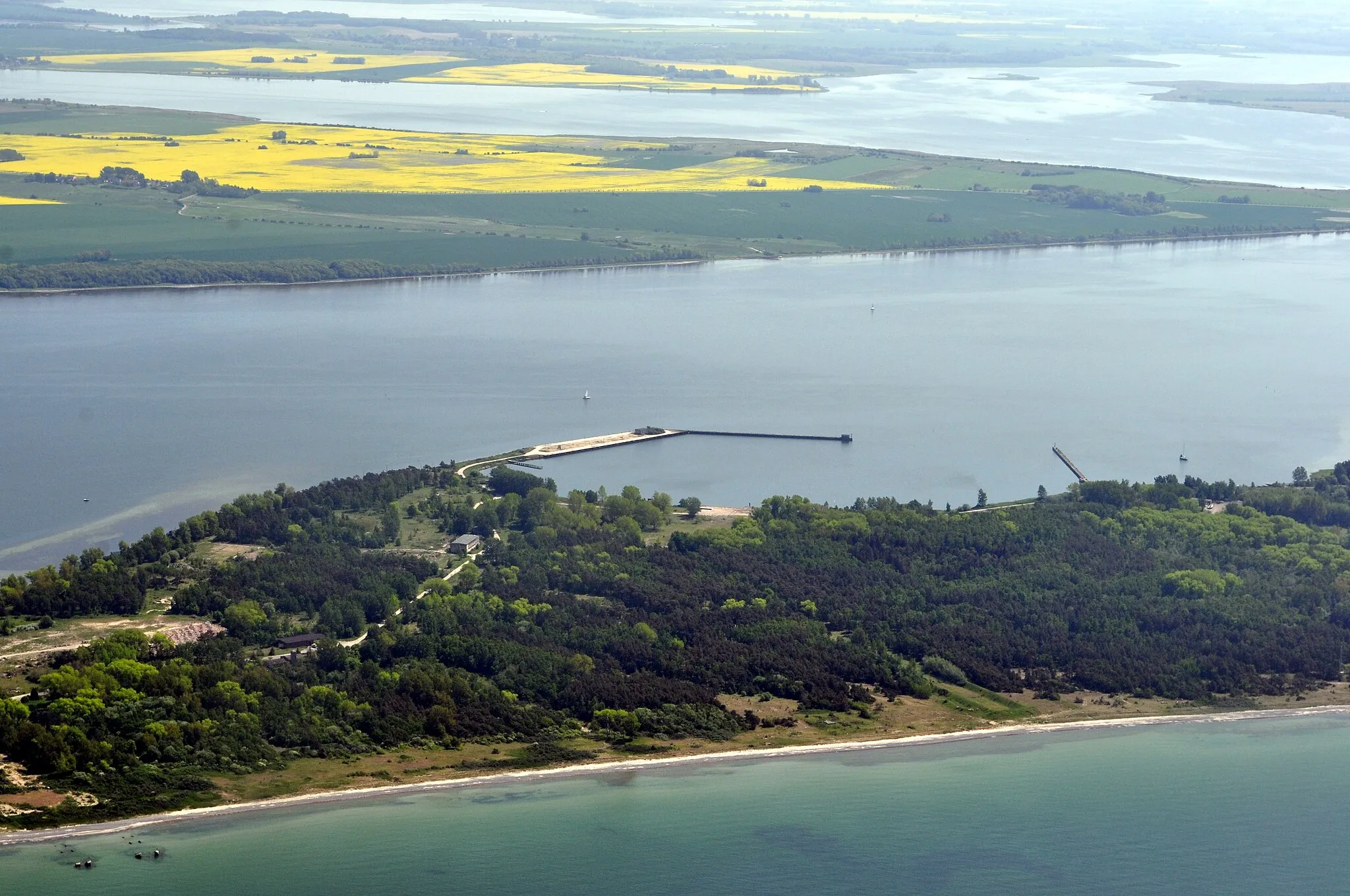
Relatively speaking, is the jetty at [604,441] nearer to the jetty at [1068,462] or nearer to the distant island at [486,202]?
the jetty at [1068,462]

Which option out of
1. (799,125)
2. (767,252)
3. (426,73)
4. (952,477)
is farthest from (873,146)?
(952,477)

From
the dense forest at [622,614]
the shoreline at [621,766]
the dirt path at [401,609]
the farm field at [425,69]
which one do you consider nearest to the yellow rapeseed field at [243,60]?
the farm field at [425,69]

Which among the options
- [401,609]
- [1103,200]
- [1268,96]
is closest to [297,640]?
→ [401,609]

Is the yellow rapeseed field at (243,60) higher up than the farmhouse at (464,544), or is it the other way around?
the yellow rapeseed field at (243,60)

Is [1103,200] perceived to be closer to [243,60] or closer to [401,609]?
[401,609]

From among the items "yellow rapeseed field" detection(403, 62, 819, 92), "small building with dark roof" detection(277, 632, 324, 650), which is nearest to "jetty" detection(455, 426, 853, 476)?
"small building with dark roof" detection(277, 632, 324, 650)
